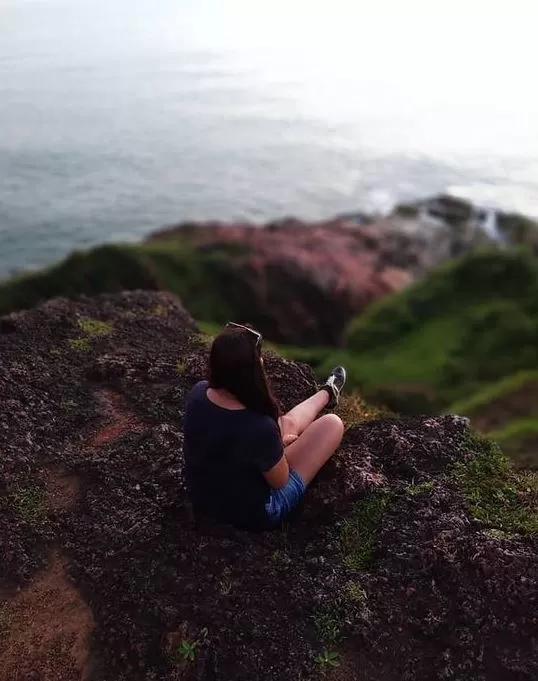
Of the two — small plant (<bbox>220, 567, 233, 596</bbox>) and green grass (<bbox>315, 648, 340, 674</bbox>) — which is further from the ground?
small plant (<bbox>220, 567, 233, 596</bbox>)

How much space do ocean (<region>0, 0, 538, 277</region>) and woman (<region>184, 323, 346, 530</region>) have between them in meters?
33.5

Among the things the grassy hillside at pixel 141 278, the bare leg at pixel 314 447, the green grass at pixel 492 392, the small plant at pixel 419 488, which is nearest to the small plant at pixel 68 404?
the bare leg at pixel 314 447

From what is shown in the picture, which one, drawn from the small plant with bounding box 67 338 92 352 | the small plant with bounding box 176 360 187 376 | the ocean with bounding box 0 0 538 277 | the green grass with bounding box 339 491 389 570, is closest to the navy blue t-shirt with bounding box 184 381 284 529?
the green grass with bounding box 339 491 389 570

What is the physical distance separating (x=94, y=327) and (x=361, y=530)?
242 inches

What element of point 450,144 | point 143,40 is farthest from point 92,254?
point 143,40

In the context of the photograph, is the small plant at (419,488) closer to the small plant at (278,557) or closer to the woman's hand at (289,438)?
the woman's hand at (289,438)

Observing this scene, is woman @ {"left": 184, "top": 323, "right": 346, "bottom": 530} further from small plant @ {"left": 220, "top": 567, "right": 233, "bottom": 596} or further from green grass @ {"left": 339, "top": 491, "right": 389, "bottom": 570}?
green grass @ {"left": 339, "top": 491, "right": 389, "bottom": 570}

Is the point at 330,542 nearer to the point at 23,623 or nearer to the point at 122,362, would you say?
the point at 23,623

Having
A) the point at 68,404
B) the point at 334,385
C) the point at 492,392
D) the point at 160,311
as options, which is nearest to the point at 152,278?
the point at 492,392

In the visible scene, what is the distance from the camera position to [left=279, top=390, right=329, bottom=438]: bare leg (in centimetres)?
736

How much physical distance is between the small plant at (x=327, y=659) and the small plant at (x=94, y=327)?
667cm

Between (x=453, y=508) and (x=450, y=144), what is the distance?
169 ft

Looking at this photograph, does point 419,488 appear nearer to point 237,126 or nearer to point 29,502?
point 29,502

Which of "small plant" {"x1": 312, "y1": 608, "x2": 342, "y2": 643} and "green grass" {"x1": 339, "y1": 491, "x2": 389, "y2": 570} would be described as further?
"green grass" {"x1": 339, "y1": 491, "x2": 389, "y2": 570}
